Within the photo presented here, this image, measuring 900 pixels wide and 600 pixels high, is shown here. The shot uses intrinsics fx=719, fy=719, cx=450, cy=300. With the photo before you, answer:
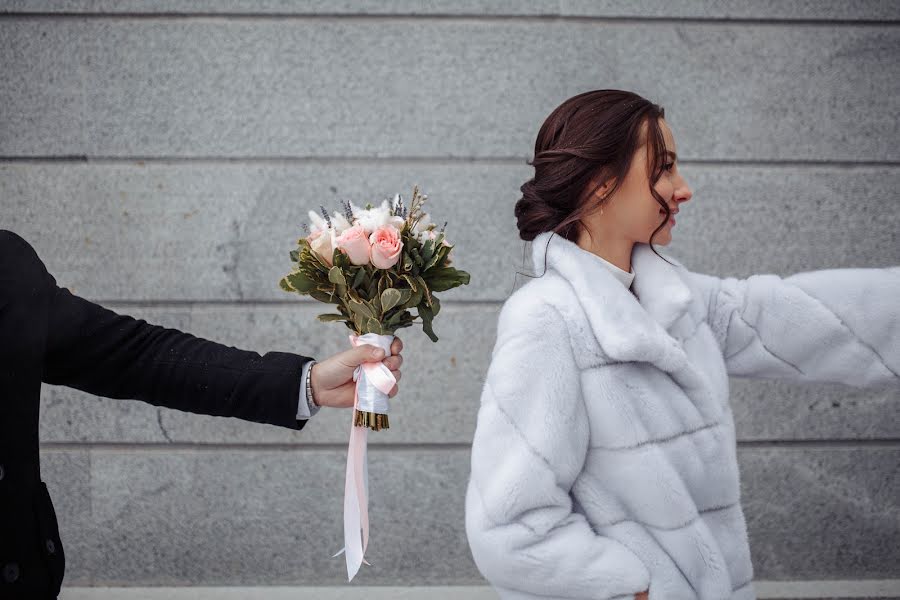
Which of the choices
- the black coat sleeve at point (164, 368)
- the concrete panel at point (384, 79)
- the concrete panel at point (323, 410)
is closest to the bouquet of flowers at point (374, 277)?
the black coat sleeve at point (164, 368)

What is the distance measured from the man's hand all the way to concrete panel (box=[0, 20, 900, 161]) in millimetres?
1713

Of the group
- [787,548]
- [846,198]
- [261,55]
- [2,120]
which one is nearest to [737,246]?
[846,198]

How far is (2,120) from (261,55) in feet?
4.07

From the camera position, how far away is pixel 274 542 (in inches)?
135

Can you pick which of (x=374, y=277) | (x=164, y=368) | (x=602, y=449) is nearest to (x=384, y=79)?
(x=374, y=277)

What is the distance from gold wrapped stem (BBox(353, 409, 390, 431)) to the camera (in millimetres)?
1855

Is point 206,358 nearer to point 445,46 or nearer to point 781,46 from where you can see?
point 445,46

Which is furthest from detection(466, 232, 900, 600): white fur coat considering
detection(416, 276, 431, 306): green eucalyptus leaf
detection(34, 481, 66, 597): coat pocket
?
detection(34, 481, 66, 597): coat pocket

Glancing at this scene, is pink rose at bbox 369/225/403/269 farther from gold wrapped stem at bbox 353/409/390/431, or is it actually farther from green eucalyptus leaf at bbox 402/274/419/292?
gold wrapped stem at bbox 353/409/390/431

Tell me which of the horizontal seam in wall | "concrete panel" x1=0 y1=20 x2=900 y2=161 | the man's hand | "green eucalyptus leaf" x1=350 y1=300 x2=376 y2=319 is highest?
the horizontal seam in wall

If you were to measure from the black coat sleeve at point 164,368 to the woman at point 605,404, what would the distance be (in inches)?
20.7

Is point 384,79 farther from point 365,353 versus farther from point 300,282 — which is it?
point 365,353

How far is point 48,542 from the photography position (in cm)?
140

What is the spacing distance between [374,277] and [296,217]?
167cm
